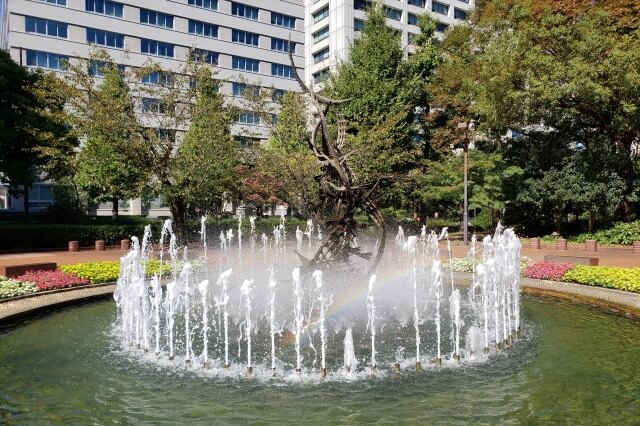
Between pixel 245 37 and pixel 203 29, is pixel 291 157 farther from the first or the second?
pixel 245 37

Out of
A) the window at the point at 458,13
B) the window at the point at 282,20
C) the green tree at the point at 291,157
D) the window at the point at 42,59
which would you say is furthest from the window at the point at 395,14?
the window at the point at 42,59

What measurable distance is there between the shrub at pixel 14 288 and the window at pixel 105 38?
4049cm

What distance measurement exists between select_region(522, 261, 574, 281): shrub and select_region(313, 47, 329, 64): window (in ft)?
171

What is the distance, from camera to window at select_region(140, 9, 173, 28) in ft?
168

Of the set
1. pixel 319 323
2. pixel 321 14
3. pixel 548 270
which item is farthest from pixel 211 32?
pixel 319 323

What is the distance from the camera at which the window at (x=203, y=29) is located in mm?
54612

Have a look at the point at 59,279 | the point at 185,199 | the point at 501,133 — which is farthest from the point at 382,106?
the point at 59,279

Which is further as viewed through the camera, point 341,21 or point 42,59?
point 341,21

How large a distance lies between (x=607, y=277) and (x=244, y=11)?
2106 inches

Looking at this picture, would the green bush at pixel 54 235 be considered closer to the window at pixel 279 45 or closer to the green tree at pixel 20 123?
the green tree at pixel 20 123

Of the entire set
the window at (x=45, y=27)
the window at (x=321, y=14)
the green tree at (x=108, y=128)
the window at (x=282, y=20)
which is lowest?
the green tree at (x=108, y=128)

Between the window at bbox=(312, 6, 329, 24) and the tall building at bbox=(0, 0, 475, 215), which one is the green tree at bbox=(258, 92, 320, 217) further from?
the window at bbox=(312, 6, 329, 24)

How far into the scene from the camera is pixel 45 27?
150 ft

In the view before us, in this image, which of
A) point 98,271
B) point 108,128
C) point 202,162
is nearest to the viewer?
point 98,271
